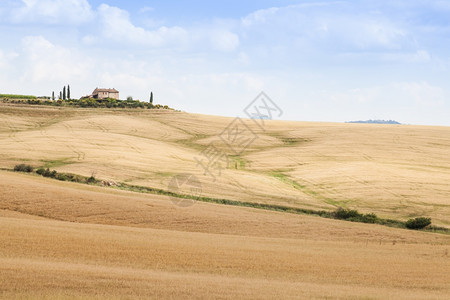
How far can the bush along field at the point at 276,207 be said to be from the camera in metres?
24.7

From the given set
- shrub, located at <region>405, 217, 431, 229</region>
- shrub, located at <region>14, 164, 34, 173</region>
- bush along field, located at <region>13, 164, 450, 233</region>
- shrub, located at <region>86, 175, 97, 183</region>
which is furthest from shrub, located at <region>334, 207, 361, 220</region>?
shrub, located at <region>14, 164, 34, 173</region>

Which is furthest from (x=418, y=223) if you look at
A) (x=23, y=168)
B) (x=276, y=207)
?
(x=23, y=168)

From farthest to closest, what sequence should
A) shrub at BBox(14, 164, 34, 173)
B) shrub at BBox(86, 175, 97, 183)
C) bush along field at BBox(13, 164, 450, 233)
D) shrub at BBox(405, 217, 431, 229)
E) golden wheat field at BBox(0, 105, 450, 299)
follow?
1. shrub at BBox(14, 164, 34, 173)
2. shrub at BBox(86, 175, 97, 183)
3. bush along field at BBox(13, 164, 450, 233)
4. shrub at BBox(405, 217, 431, 229)
5. golden wheat field at BBox(0, 105, 450, 299)

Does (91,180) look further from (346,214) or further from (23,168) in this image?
(346,214)

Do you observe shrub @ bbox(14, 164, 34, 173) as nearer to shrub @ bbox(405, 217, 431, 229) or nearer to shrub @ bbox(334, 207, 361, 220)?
shrub @ bbox(334, 207, 361, 220)

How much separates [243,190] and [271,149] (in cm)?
1974

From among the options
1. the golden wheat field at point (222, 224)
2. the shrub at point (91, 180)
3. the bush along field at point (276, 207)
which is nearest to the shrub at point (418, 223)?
the bush along field at point (276, 207)

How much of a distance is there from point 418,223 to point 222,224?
907cm

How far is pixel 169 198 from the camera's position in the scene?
2772 cm

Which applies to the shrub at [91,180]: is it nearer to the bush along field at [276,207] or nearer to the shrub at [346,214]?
the bush along field at [276,207]

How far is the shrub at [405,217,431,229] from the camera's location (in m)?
24.5

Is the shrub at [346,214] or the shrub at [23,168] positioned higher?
the shrub at [23,168]

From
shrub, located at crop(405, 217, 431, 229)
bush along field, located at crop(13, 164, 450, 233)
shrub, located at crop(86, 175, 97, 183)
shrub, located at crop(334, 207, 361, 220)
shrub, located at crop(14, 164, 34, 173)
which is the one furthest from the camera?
shrub, located at crop(14, 164, 34, 173)

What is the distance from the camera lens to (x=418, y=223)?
24.6 meters
